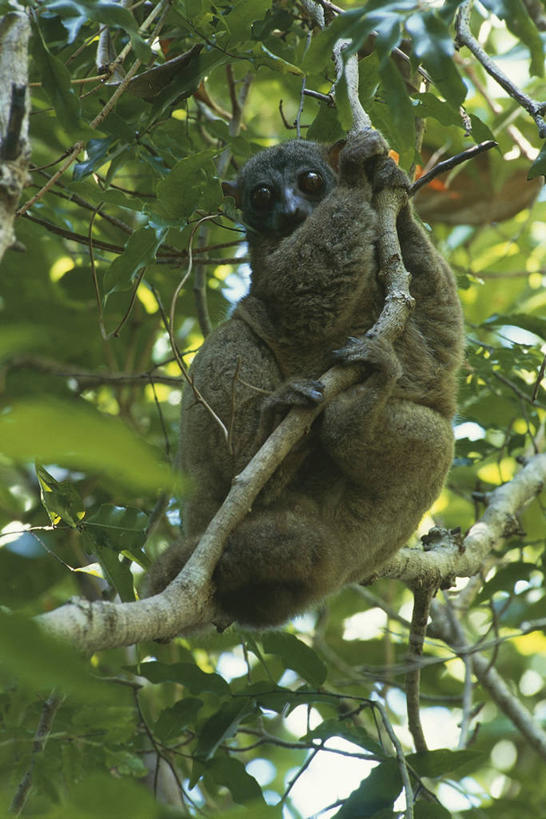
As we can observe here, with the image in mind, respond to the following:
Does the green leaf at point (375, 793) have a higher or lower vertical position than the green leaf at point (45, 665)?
higher

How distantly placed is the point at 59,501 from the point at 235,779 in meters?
1.25

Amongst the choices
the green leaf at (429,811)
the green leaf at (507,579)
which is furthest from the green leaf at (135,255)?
the green leaf at (507,579)

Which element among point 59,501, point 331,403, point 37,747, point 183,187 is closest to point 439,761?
point 331,403

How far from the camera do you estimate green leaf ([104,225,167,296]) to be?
300 centimetres

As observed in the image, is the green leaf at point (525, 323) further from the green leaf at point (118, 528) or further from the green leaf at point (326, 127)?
the green leaf at point (118, 528)

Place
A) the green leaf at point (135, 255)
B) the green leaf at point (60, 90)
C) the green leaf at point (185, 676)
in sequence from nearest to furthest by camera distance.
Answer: the green leaf at point (60, 90) < the green leaf at point (135, 255) < the green leaf at point (185, 676)

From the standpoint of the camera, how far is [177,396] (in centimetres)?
664

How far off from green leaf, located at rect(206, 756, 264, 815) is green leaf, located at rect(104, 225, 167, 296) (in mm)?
1851

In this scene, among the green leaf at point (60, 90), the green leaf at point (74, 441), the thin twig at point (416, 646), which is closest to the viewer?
the green leaf at point (74, 441)

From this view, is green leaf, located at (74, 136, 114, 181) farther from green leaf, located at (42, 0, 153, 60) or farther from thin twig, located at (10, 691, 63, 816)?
thin twig, located at (10, 691, 63, 816)

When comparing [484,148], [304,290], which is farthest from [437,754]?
[484,148]

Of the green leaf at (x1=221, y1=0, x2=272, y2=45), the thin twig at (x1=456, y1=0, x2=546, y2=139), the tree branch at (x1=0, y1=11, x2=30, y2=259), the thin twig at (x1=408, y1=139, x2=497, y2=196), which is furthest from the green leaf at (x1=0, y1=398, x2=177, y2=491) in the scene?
the green leaf at (x1=221, y1=0, x2=272, y2=45)

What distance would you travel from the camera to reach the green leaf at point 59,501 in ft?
9.68

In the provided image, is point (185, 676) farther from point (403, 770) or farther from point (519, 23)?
point (519, 23)
